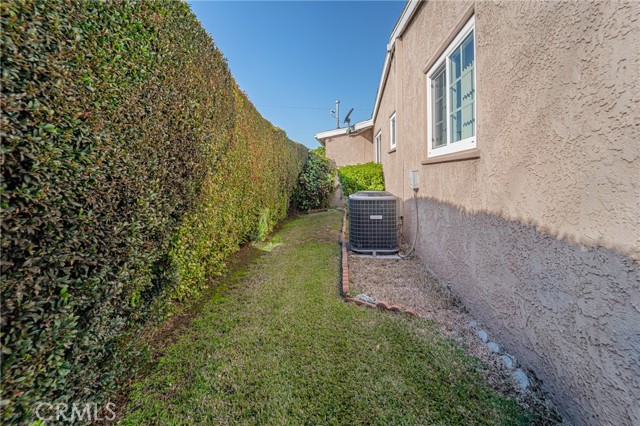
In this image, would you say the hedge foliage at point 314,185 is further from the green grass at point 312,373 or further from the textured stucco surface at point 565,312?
the textured stucco surface at point 565,312

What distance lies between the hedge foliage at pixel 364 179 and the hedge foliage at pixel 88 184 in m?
8.40

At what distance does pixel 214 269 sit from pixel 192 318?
1174 mm

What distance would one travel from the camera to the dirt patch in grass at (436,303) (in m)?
2.33

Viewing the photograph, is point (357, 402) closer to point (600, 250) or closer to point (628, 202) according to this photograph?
point (600, 250)

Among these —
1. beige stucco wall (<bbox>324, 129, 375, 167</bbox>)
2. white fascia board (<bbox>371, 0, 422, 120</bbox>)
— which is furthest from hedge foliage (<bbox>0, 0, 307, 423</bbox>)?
beige stucco wall (<bbox>324, 129, 375, 167</bbox>)

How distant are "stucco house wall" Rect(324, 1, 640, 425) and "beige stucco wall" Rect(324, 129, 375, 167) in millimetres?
16312

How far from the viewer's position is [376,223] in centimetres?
647

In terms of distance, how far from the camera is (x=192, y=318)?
3.72m

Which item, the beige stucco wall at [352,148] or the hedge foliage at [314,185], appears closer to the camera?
the hedge foliage at [314,185]

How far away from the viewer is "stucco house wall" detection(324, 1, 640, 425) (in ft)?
5.47

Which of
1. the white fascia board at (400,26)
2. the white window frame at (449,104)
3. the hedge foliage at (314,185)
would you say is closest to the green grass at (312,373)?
the white window frame at (449,104)

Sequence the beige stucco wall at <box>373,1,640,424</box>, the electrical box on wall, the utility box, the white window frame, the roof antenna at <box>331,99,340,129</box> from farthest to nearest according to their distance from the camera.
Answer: the roof antenna at <box>331,99,340,129</box>, the utility box, the electrical box on wall, the white window frame, the beige stucco wall at <box>373,1,640,424</box>

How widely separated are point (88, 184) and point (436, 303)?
13.8 feet

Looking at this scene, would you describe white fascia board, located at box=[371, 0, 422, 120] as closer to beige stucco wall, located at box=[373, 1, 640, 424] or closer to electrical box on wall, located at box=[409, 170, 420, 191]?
beige stucco wall, located at box=[373, 1, 640, 424]
